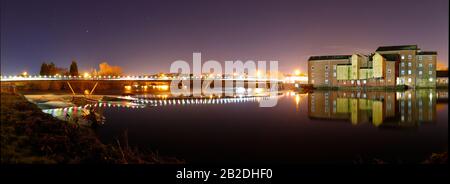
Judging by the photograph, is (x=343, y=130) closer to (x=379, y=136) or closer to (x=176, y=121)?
(x=379, y=136)

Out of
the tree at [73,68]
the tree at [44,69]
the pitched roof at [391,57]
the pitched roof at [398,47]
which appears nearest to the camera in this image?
the pitched roof at [391,57]

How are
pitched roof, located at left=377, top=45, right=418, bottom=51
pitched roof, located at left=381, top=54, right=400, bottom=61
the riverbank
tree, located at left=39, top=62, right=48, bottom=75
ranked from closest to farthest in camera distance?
the riverbank, pitched roof, located at left=381, top=54, right=400, bottom=61, pitched roof, located at left=377, top=45, right=418, bottom=51, tree, located at left=39, top=62, right=48, bottom=75

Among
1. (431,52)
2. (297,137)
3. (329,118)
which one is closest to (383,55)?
(431,52)

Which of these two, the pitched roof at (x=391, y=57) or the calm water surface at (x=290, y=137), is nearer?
the calm water surface at (x=290, y=137)

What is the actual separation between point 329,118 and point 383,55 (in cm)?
3661

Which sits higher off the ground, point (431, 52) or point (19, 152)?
point (431, 52)

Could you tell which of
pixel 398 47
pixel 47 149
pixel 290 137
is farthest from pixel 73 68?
pixel 47 149

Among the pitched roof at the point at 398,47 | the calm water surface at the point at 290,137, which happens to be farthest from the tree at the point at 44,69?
the pitched roof at the point at 398,47

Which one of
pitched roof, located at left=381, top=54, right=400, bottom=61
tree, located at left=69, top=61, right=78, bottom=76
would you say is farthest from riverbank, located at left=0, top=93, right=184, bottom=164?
tree, located at left=69, top=61, right=78, bottom=76

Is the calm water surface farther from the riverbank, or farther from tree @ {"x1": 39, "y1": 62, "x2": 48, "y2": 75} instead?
tree @ {"x1": 39, "y1": 62, "x2": 48, "y2": 75}

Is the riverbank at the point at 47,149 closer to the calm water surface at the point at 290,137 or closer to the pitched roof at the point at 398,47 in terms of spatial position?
the calm water surface at the point at 290,137

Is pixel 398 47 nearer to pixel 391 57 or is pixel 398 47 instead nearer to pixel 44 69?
pixel 391 57
